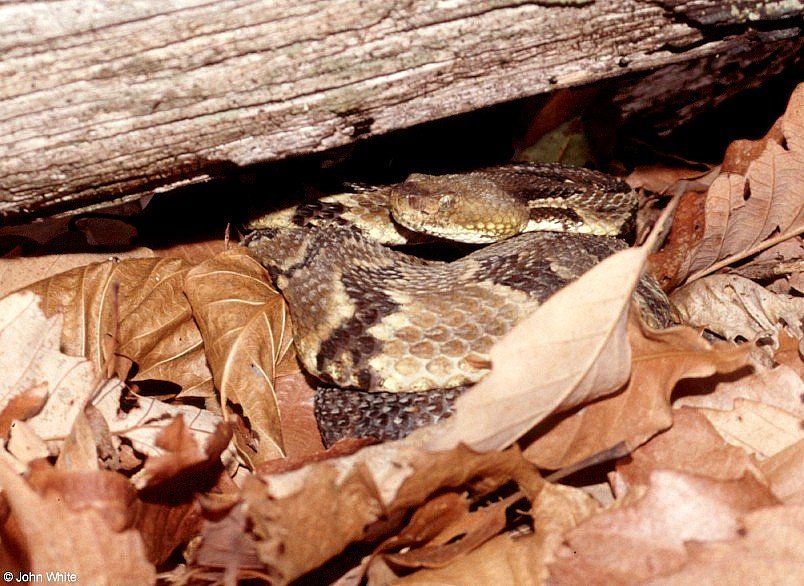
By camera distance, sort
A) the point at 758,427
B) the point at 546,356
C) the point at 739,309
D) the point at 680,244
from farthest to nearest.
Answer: the point at 680,244
the point at 739,309
the point at 758,427
the point at 546,356

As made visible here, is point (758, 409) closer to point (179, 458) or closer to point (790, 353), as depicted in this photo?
point (790, 353)

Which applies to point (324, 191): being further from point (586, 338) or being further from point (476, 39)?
point (586, 338)

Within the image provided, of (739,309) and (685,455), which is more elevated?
(685,455)

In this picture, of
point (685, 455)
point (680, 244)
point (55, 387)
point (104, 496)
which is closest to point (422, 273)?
point (680, 244)

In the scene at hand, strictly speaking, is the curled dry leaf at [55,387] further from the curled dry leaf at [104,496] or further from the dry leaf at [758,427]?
the dry leaf at [758,427]

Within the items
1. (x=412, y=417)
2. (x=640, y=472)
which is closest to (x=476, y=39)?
(x=412, y=417)

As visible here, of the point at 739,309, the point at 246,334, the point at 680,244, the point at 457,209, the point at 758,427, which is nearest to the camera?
the point at 758,427
